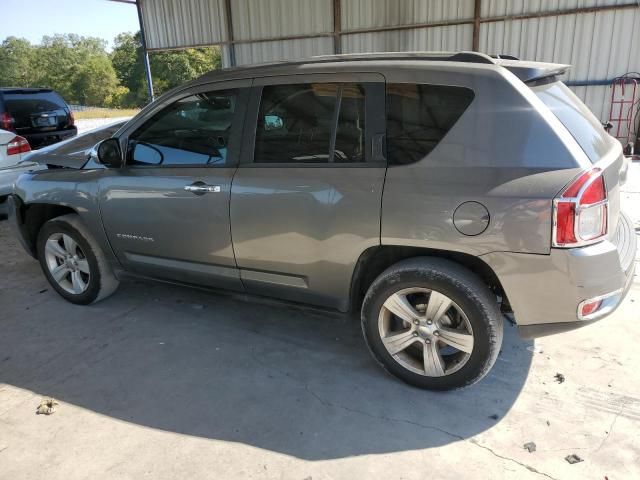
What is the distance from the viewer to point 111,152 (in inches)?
140

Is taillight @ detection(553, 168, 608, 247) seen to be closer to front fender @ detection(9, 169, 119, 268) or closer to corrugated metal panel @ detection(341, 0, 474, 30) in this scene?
front fender @ detection(9, 169, 119, 268)

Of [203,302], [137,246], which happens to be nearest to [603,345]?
[203,302]

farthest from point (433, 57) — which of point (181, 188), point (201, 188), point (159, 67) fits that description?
point (159, 67)

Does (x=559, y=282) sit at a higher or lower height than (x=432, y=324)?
higher

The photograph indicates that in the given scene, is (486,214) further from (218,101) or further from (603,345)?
(218,101)

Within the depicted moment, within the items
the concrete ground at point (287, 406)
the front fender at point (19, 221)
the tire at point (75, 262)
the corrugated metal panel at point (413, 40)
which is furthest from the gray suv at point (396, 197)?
the corrugated metal panel at point (413, 40)

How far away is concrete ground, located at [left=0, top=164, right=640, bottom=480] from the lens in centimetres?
239

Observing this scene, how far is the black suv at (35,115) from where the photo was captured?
30.9ft

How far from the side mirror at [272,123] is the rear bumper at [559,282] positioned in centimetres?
144

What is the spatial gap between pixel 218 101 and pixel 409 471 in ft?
8.05

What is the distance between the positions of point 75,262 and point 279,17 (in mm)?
Result: 10961

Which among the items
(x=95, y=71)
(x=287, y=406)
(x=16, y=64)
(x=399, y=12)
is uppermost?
(x=16, y=64)

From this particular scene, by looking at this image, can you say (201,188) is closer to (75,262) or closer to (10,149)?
(75,262)

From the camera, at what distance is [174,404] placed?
9.38 feet
